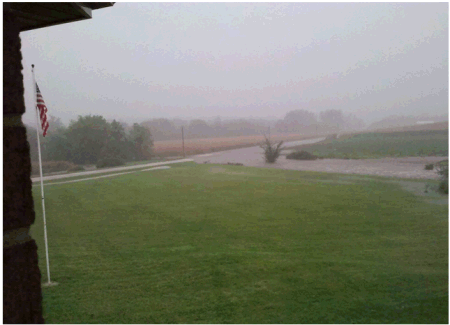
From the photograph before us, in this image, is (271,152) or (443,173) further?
(271,152)

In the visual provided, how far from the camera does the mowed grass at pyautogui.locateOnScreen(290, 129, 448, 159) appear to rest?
1106 cm

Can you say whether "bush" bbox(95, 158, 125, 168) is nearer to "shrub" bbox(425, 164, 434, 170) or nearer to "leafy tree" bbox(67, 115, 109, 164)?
"leafy tree" bbox(67, 115, 109, 164)

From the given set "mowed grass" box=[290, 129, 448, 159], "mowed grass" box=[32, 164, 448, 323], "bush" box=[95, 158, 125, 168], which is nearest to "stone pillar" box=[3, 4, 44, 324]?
"mowed grass" box=[32, 164, 448, 323]

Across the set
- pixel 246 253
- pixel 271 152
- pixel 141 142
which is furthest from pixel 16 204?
pixel 271 152

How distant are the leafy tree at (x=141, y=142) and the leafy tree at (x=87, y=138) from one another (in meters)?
0.87

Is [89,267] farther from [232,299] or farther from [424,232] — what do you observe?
[424,232]

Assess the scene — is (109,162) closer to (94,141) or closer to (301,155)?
(94,141)

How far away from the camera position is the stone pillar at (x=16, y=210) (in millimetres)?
430

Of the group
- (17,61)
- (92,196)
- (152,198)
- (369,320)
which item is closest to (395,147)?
(152,198)

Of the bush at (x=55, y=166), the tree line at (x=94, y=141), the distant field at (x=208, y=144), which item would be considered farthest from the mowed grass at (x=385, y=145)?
the bush at (x=55, y=166)

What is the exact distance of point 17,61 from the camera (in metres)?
0.47

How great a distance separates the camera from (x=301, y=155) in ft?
41.7

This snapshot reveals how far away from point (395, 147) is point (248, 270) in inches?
347

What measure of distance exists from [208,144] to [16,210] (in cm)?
1235
